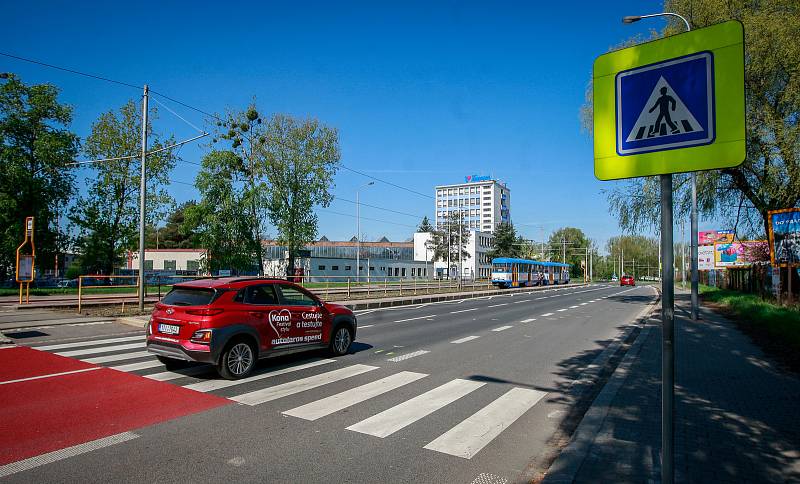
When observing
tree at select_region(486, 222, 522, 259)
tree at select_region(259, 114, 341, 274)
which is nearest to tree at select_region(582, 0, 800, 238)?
tree at select_region(259, 114, 341, 274)

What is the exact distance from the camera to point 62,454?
4.71 metres

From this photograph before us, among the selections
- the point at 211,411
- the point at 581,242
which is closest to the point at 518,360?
the point at 211,411

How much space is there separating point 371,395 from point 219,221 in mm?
37273

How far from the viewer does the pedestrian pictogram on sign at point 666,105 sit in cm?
279

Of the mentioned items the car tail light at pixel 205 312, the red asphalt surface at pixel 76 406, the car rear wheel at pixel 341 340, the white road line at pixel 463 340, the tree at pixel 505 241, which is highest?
the tree at pixel 505 241

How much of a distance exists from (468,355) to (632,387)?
3.87m

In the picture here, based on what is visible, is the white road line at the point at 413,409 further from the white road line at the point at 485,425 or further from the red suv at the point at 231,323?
the red suv at the point at 231,323

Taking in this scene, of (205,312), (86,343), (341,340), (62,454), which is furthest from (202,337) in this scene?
(86,343)

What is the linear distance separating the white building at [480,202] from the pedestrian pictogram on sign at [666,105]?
465 feet

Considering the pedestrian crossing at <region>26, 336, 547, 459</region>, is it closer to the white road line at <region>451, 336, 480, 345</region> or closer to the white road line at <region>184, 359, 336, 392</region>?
the white road line at <region>184, 359, 336, 392</region>

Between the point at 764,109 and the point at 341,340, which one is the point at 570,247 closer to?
the point at 764,109

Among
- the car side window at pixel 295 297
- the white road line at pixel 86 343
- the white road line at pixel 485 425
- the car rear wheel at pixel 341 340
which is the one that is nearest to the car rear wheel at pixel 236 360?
the car side window at pixel 295 297

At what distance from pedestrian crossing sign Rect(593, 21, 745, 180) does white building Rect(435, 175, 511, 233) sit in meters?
142

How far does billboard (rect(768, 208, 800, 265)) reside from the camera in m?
17.0
